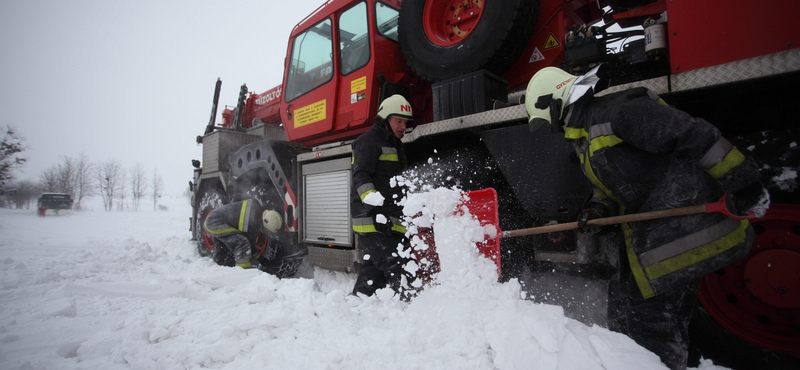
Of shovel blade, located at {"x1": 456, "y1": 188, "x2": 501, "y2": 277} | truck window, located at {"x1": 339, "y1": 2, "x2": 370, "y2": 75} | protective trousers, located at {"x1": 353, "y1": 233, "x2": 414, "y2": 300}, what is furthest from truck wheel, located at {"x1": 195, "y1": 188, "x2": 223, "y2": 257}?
shovel blade, located at {"x1": 456, "y1": 188, "x2": 501, "y2": 277}

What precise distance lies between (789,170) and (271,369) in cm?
267

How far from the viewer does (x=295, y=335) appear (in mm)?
2293

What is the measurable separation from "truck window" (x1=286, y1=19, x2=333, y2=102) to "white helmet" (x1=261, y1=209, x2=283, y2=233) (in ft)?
4.66

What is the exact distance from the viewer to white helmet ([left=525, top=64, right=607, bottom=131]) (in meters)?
1.83

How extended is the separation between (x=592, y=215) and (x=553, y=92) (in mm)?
713

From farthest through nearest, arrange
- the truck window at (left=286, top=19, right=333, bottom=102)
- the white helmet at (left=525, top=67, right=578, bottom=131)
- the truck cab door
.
Answer: 1. the truck window at (left=286, top=19, right=333, bottom=102)
2. the truck cab door
3. the white helmet at (left=525, top=67, right=578, bottom=131)

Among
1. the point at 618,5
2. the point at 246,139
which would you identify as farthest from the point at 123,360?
the point at 246,139

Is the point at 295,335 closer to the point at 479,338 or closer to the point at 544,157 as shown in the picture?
the point at 479,338

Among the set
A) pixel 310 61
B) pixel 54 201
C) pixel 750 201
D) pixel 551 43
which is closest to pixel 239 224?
pixel 310 61

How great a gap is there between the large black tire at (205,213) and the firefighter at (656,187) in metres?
5.37

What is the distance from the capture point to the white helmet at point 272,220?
456cm

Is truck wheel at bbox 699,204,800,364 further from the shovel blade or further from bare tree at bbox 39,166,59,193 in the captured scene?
bare tree at bbox 39,166,59,193

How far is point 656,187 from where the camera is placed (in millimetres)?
1829

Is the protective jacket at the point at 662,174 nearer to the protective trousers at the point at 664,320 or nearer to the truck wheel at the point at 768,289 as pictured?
the protective trousers at the point at 664,320
